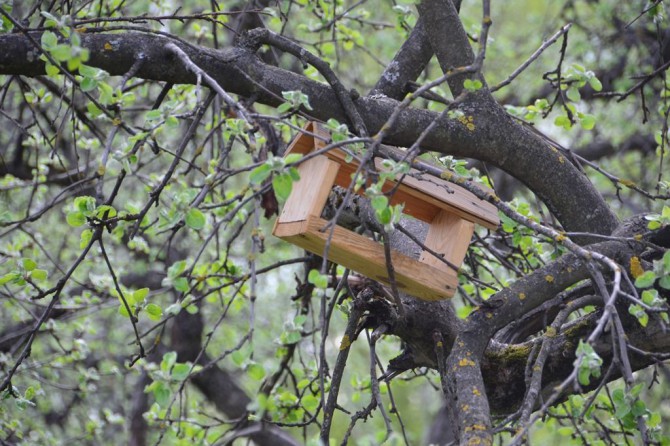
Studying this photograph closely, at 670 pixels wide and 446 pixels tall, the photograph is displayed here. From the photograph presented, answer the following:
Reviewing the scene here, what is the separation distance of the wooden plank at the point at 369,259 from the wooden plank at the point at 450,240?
52 mm

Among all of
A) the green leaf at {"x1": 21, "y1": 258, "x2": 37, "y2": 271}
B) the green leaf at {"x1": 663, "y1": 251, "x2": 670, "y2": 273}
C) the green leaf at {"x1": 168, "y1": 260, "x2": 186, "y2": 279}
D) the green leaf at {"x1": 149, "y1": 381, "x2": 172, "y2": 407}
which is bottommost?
the green leaf at {"x1": 149, "y1": 381, "x2": 172, "y2": 407}

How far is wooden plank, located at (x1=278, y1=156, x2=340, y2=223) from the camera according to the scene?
219cm

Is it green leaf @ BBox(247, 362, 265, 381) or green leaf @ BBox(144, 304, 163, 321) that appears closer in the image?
green leaf @ BBox(247, 362, 265, 381)

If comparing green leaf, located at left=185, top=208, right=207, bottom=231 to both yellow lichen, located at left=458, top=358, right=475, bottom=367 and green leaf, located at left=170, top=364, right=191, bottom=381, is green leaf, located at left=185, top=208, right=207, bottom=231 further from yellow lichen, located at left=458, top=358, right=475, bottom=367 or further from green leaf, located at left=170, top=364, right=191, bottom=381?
yellow lichen, located at left=458, top=358, right=475, bottom=367

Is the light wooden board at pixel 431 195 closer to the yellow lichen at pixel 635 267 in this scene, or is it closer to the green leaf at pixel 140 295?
the yellow lichen at pixel 635 267

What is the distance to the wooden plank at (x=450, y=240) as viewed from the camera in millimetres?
2416

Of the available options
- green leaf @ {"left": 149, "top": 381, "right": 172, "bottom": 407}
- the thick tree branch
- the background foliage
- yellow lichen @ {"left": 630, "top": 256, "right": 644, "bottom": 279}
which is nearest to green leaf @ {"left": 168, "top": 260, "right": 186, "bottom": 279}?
the background foliage

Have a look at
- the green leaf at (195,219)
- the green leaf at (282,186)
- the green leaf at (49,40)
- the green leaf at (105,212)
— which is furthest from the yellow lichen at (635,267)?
the green leaf at (49,40)

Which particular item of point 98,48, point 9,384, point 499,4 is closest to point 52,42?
point 98,48

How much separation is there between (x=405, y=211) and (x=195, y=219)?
0.89m

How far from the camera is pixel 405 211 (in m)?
2.57

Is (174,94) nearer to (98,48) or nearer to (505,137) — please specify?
(98,48)

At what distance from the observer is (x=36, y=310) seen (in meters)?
5.16

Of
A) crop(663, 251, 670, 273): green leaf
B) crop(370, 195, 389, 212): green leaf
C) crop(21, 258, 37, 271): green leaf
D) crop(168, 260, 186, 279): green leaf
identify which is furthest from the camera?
crop(21, 258, 37, 271): green leaf
